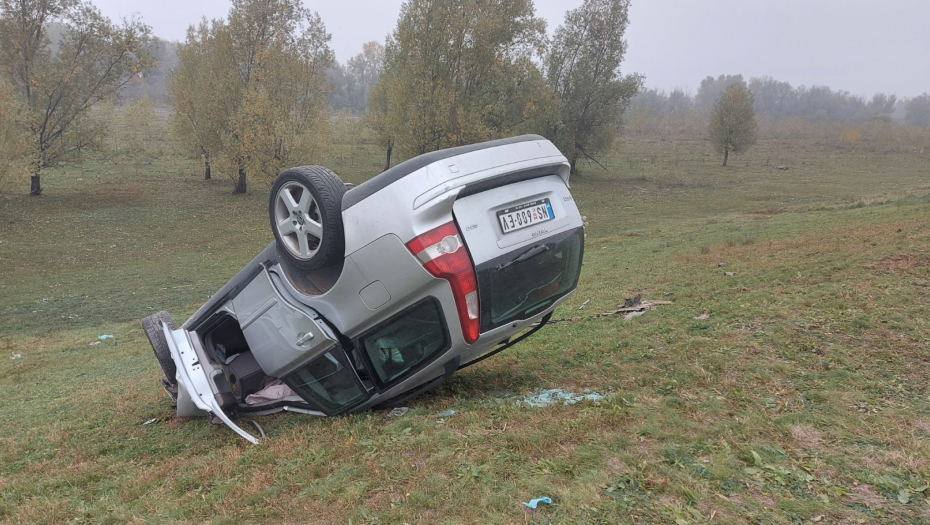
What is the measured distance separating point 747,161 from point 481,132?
125ft

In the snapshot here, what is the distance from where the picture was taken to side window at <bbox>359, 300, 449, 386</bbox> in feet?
12.8

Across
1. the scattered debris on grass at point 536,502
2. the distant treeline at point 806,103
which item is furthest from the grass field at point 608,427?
the distant treeline at point 806,103

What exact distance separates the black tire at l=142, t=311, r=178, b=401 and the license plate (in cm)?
343

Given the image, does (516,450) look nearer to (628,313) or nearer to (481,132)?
(628,313)

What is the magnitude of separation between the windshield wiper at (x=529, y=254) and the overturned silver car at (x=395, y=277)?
0.01 meters

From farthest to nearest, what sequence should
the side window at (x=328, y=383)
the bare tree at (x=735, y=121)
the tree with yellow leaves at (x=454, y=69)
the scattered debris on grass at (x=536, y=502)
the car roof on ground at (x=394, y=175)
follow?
the bare tree at (x=735, y=121), the tree with yellow leaves at (x=454, y=69), the side window at (x=328, y=383), the car roof on ground at (x=394, y=175), the scattered debris on grass at (x=536, y=502)

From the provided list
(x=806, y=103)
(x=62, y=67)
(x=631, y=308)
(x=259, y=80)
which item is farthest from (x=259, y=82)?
(x=806, y=103)

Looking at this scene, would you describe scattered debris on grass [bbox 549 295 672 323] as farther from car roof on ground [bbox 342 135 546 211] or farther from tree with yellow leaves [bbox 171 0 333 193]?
tree with yellow leaves [bbox 171 0 333 193]

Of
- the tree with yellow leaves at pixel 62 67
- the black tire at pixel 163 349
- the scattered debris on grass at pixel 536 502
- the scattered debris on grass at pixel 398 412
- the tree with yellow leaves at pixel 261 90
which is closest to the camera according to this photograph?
the scattered debris on grass at pixel 536 502

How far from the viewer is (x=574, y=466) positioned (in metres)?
3.14

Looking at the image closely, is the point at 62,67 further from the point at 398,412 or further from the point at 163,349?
the point at 398,412

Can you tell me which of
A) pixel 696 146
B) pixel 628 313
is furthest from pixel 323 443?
pixel 696 146

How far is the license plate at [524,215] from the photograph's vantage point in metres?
3.92

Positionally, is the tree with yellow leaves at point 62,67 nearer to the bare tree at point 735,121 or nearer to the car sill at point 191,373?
the car sill at point 191,373
